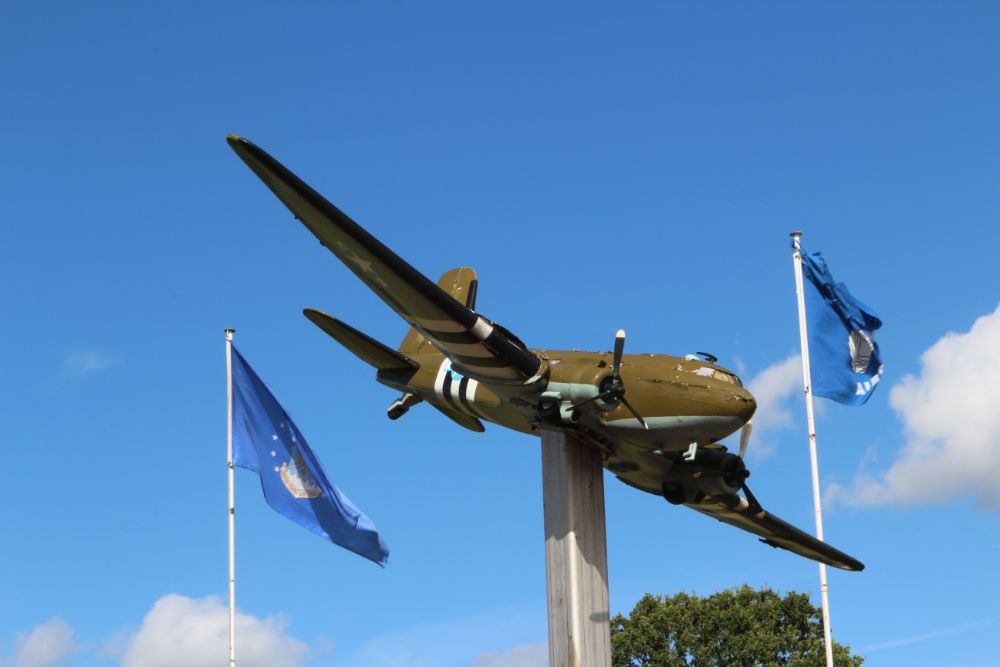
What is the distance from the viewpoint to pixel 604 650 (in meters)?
21.3

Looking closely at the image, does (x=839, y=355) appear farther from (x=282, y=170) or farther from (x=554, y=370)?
(x=282, y=170)

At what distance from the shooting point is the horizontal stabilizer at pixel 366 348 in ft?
77.9

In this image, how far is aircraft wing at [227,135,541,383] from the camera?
1814 cm

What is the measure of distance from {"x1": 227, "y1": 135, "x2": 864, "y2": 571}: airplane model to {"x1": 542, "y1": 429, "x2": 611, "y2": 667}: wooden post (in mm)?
459

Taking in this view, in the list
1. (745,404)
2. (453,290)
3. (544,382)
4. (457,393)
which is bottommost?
(745,404)

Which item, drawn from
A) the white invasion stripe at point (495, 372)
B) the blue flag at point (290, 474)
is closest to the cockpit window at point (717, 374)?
the white invasion stripe at point (495, 372)

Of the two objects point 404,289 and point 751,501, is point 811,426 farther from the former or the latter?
point 404,289

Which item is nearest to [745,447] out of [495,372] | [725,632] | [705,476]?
[705,476]

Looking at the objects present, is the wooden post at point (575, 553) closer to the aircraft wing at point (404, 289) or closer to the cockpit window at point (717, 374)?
the aircraft wing at point (404, 289)

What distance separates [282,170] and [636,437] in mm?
7802

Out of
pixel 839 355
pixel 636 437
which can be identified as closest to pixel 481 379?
pixel 636 437

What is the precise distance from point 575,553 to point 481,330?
450 centimetres

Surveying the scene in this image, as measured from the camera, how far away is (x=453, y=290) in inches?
1017

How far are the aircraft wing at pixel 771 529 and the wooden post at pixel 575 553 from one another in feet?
11.6
